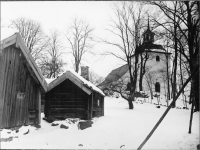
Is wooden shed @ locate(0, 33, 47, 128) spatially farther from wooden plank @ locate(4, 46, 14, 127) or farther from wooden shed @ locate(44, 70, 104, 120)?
wooden shed @ locate(44, 70, 104, 120)

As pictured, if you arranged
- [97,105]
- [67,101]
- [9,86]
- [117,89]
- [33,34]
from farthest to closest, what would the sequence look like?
[117,89] → [97,105] → [67,101] → [33,34] → [9,86]

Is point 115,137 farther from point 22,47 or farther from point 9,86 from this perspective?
point 22,47

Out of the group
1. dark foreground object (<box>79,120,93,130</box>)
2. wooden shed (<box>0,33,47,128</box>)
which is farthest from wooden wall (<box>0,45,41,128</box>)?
dark foreground object (<box>79,120,93,130</box>)

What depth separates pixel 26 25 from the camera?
8539 mm

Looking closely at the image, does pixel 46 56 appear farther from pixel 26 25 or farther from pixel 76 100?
pixel 76 100

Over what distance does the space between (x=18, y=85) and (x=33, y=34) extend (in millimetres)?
3248

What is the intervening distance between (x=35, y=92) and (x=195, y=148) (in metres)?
7.54

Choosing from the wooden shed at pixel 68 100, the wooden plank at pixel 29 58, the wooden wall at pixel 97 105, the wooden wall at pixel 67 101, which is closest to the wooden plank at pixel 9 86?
the wooden plank at pixel 29 58

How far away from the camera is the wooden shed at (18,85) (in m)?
6.62

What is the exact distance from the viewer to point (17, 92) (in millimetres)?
7254

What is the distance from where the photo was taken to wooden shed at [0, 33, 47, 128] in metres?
6.62

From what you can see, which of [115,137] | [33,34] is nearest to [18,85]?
[33,34]

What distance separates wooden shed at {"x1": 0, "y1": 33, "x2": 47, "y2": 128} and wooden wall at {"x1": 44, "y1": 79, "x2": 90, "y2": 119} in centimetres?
208

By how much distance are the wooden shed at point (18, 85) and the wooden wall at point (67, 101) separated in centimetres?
208
